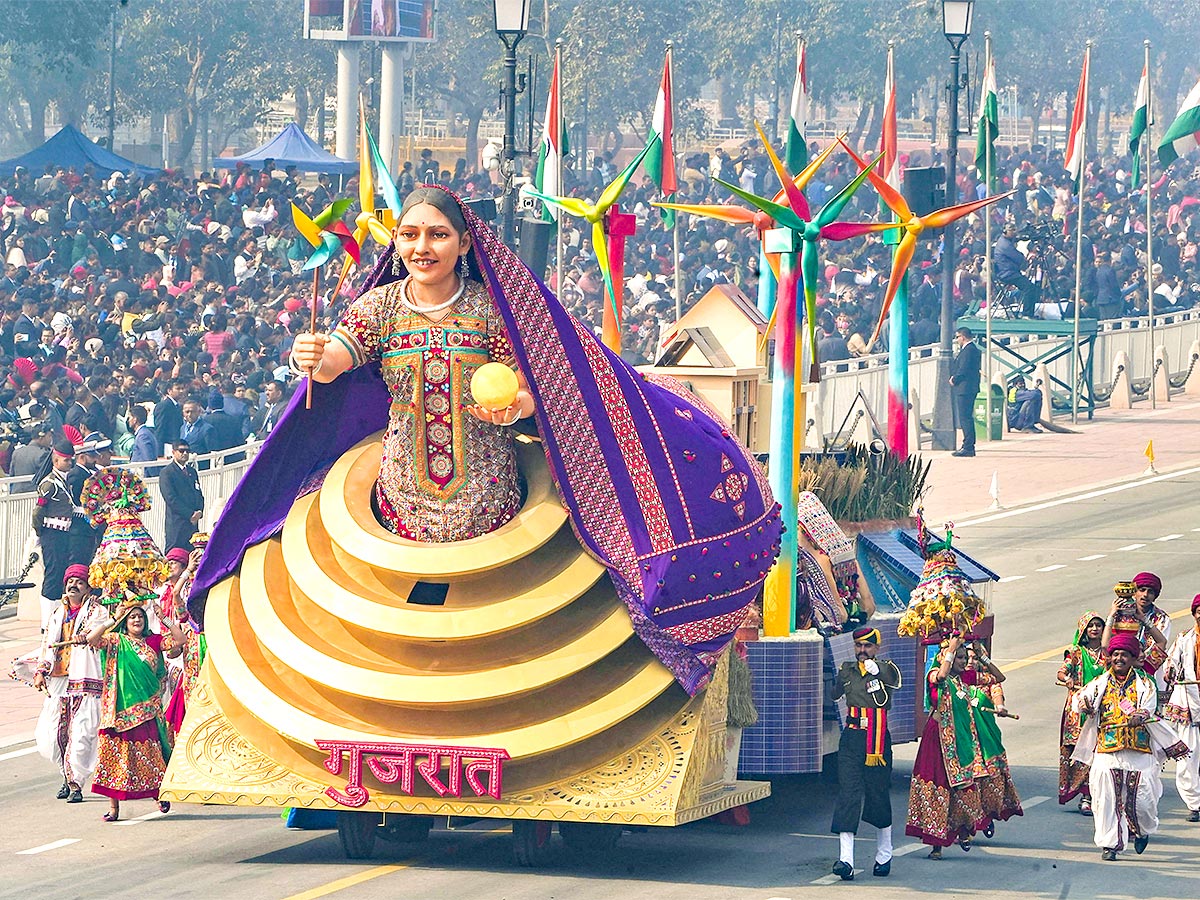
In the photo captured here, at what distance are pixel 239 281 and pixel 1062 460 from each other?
13642 mm

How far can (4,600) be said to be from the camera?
25203 mm

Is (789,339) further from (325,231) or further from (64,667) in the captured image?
(64,667)

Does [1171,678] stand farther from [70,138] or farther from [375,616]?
[70,138]

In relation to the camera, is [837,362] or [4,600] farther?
[837,362]

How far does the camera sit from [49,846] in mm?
16500

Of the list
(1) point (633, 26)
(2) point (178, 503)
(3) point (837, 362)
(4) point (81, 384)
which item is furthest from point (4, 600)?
(1) point (633, 26)

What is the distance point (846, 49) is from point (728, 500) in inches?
3316

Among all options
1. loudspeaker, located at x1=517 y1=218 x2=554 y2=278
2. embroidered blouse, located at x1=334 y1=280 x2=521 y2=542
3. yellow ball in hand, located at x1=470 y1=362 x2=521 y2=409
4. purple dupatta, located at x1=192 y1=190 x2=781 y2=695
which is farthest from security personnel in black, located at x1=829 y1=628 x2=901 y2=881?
loudspeaker, located at x1=517 y1=218 x2=554 y2=278

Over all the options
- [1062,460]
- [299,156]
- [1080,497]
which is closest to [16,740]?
[1080,497]

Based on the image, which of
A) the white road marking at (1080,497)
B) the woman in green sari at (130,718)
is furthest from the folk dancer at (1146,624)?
the white road marking at (1080,497)

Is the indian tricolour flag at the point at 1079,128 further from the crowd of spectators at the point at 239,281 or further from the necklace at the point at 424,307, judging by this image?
the necklace at the point at 424,307

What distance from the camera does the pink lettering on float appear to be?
586 inches

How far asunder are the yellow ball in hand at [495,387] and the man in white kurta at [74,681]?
4049 millimetres

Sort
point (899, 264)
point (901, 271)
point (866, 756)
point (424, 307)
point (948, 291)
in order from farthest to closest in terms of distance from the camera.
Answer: point (948, 291) < point (901, 271) < point (899, 264) < point (866, 756) < point (424, 307)
